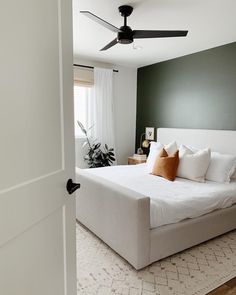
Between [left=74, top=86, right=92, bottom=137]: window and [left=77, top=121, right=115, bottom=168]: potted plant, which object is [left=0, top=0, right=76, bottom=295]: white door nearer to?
[left=77, top=121, right=115, bottom=168]: potted plant

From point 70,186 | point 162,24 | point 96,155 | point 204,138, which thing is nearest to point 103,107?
point 96,155

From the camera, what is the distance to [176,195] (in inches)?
95.0

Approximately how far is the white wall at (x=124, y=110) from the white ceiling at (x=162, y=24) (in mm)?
792

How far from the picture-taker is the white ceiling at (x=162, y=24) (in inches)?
89.5

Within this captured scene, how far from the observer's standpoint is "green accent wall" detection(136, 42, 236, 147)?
11.4ft

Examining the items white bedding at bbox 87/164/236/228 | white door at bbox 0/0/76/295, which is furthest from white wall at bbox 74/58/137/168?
white door at bbox 0/0/76/295

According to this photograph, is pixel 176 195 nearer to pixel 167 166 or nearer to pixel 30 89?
pixel 167 166

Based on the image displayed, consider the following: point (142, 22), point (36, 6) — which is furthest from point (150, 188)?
point (36, 6)

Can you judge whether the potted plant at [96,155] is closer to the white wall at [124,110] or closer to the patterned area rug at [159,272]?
the white wall at [124,110]

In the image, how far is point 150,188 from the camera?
261cm

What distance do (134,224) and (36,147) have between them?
1.30m

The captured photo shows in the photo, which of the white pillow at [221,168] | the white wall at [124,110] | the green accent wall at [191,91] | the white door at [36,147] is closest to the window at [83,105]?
the white wall at [124,110]

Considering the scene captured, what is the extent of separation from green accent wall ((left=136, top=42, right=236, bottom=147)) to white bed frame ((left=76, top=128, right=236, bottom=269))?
158 cm

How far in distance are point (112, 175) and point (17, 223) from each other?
7.63 ft
